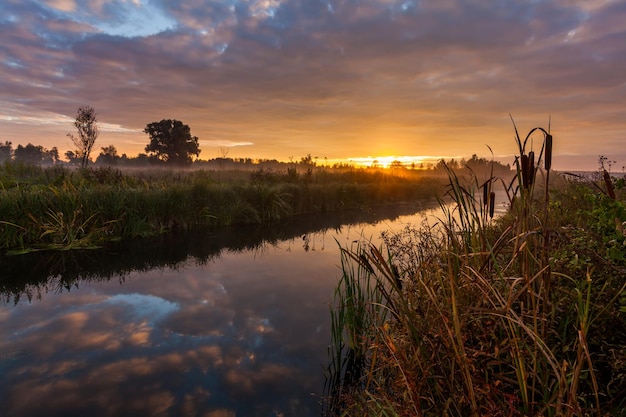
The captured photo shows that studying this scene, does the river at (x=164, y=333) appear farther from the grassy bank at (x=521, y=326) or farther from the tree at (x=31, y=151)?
the tree at (x=31, y=151)

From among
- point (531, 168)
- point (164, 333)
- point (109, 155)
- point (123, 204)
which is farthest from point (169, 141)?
point (531, 168)

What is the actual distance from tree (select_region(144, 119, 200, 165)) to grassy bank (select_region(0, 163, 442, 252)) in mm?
33416

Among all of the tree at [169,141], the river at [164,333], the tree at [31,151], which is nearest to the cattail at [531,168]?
the river at [164,333]

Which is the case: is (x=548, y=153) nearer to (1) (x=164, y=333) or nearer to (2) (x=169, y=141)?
(1) (x=164, y=333)

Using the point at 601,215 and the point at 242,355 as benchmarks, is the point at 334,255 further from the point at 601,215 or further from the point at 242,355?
the point at 601,215

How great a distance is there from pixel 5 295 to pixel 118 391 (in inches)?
185

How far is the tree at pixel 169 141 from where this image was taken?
50.3 m

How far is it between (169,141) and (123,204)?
140 ft

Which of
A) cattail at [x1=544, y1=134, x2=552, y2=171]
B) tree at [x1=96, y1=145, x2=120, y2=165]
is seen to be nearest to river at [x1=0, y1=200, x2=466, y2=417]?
cattail at [x1=544, y1=134, x2=552, y2=171]

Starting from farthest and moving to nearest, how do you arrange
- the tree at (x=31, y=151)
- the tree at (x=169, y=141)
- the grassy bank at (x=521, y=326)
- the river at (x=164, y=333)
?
the tree at (x=31, y=151), the tree at (x=169, y=141), the river at (x=164, y=333), the grassy bank at (x=521, y=326)

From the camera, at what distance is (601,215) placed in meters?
3.06

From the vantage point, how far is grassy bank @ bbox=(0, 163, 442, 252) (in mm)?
9820

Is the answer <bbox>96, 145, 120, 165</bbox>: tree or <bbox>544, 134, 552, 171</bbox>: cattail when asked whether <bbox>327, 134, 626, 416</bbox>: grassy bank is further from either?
<bbox>96, 145, 120, 165</bbox>: tree

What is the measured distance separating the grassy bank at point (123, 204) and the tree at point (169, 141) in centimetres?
3342
